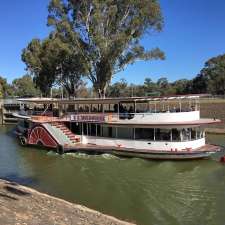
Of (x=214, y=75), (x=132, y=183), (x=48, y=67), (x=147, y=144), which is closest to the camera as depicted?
(x=132, y=183)

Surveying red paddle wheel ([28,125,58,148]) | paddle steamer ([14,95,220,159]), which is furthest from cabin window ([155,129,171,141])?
red paddle wheel ([28,125,58,148])

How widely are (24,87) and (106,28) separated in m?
105

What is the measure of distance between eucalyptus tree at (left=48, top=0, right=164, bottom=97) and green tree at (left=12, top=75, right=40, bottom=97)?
98.8 meters

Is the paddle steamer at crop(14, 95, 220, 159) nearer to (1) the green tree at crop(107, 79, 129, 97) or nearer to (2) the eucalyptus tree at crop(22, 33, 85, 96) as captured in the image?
(2) the eucalyptus tree at crop(22, 33, 85, 96)

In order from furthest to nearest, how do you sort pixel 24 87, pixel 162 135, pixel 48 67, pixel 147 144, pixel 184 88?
pixel 24 87
pixel 184 88
pixel 48 67
pixel 147 144
pixel 162 135

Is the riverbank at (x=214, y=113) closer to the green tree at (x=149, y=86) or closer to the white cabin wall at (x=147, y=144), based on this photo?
the white cabin wall at (x=147, y=144)

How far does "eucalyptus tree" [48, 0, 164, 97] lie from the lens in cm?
3981

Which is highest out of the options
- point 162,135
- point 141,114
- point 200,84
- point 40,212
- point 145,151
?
point 200,84

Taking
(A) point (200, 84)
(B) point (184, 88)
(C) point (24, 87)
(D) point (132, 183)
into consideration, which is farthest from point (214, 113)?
(C) point (24, 87)

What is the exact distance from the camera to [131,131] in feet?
93.1

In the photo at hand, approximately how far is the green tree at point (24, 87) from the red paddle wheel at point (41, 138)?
351 ft

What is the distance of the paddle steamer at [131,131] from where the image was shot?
86.0 ft

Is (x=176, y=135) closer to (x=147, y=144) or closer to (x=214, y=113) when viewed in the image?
(x=147, y=144)

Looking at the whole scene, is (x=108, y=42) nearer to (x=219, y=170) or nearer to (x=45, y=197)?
(x=219, y=170)
